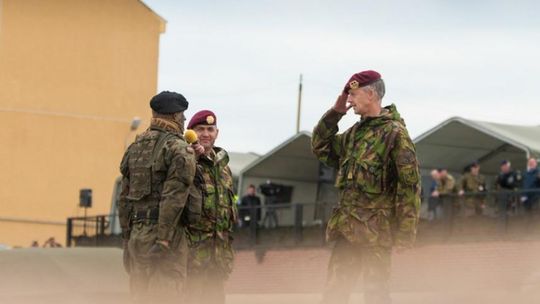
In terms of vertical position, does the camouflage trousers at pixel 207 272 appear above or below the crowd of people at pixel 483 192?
below

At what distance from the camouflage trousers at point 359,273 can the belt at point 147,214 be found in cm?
132

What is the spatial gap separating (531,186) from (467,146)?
8.07 m

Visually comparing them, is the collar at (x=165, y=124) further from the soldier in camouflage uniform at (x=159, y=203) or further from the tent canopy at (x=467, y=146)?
the tent canopy at (x=467, y=146)

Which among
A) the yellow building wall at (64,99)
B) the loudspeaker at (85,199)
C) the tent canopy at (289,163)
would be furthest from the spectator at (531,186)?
the yellow building wall at (64,99)

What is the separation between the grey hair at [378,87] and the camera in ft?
38.2

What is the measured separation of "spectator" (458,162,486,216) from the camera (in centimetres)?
3034

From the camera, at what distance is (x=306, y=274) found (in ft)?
116

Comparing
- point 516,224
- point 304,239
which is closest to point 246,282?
point 304,239

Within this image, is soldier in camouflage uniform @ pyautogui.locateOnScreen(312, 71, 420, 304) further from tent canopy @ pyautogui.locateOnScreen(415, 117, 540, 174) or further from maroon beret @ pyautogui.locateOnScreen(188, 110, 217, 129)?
tent canopy @ pyautogui.locateOnScreen(415, 117, 540, 174)

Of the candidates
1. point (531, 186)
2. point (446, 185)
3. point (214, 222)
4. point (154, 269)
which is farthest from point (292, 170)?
point (154, 269)

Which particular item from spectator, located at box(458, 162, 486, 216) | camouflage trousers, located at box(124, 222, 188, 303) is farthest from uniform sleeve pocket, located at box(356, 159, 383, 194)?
spectator, located at box(458, 162, 486, 216)

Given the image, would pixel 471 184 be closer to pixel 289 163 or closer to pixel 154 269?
pixel 289 163

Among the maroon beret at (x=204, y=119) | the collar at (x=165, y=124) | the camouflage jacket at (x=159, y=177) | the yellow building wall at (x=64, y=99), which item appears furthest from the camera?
the yellow building wall at (x=64, y=99)

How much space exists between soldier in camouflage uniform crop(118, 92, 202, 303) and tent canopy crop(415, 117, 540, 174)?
24823 mm
